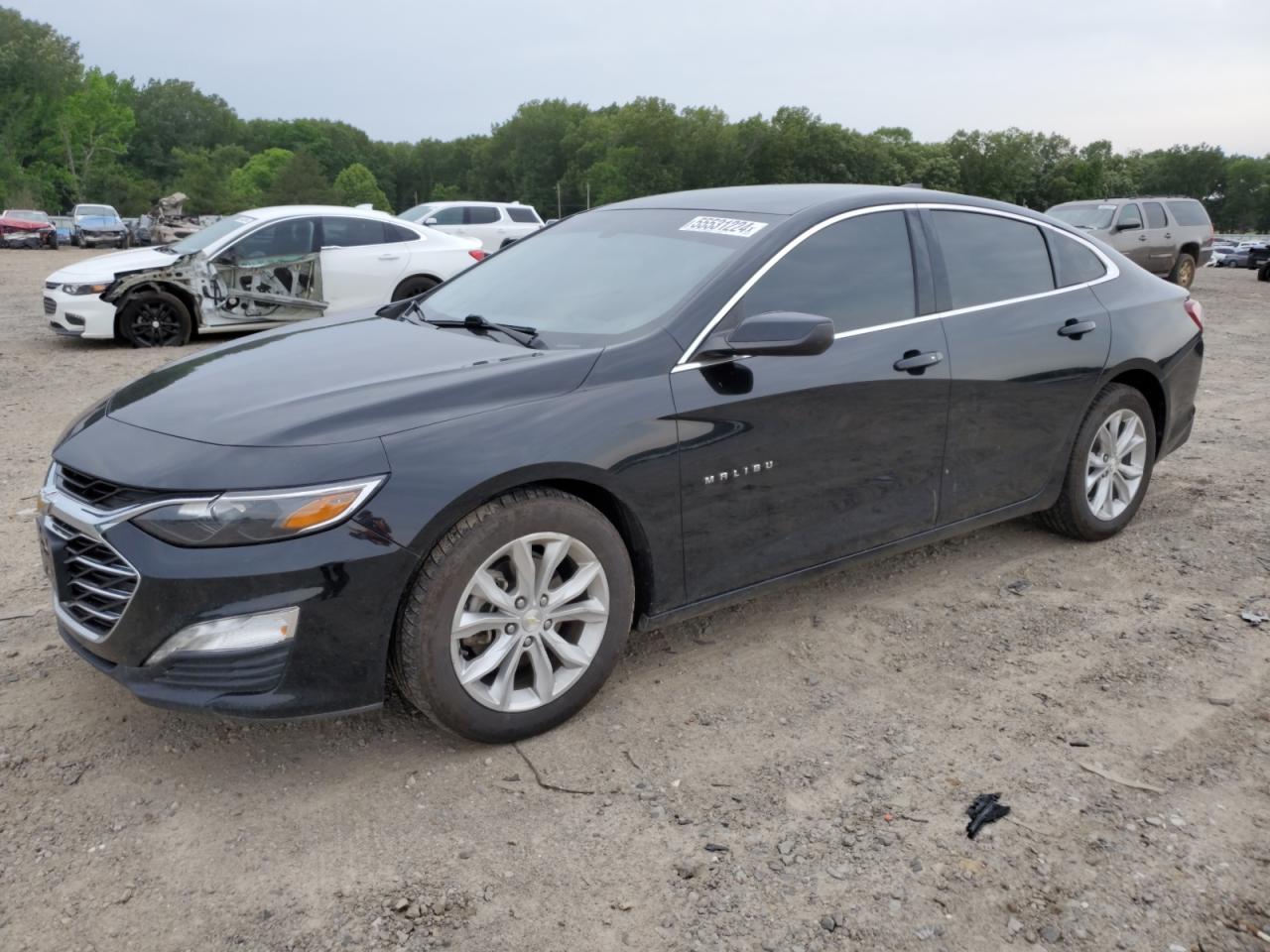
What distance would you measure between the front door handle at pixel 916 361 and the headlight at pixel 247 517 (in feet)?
7.00

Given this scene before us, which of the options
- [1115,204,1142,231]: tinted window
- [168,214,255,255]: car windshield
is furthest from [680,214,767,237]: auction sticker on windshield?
[1115,204,1142,231]: tinted window

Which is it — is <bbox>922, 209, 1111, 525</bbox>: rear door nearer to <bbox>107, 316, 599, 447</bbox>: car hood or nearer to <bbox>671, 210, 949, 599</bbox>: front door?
<bbox>671, 210, 949, 599</bbox>: front door

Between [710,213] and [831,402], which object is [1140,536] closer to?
[831,402]

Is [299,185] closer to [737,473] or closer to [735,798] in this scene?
[737,473]

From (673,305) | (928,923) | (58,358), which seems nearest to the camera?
(928,923)

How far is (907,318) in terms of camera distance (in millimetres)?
3926

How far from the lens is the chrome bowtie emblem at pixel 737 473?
3350 millimetres

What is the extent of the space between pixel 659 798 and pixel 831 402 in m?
1.51

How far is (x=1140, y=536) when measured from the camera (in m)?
5.02

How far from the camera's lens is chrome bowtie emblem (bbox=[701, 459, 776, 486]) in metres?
3.35

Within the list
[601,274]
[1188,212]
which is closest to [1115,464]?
[601,274]

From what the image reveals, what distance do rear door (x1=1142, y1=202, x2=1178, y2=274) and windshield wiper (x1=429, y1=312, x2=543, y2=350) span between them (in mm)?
16915

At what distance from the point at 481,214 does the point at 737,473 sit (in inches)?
790

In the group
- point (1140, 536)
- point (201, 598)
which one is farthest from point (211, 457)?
point (1140, 536)
